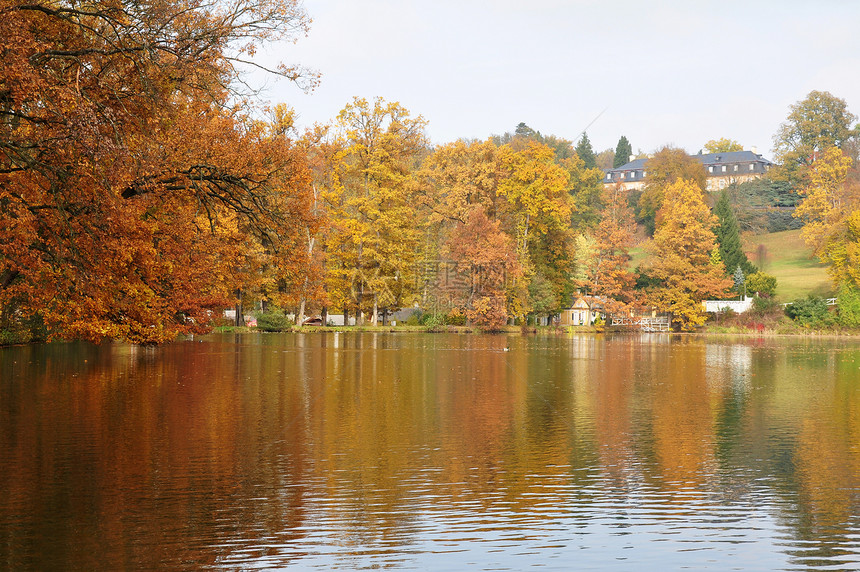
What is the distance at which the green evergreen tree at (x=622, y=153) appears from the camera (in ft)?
503

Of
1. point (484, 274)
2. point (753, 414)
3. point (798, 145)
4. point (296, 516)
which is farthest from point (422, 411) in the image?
point (798, 145)

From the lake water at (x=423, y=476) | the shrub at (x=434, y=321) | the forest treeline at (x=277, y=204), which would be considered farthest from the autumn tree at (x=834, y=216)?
the lake water at (x=423, y=476)

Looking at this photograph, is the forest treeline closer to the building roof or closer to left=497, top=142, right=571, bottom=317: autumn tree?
left=497, top=142, right=571, bottom=317: autumn tree

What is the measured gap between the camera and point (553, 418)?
1634 centimetres

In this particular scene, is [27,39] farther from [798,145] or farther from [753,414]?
[798,145]

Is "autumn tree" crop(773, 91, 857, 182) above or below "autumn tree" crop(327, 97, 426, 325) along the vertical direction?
above

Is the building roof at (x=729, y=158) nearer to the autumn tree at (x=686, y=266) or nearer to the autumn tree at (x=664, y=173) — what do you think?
the autumn tree at (x=664, y=173)

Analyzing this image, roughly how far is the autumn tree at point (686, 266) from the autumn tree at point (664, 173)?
89.6 feet

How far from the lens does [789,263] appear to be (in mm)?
98062

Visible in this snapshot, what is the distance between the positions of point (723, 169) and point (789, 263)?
134 feet

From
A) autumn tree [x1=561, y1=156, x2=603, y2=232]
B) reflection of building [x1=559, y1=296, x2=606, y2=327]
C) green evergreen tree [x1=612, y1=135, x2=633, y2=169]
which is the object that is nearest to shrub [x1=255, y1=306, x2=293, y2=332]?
reflection of building [x1=559, y1=296, x2=606, y2=327]

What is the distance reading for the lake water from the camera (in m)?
7.48

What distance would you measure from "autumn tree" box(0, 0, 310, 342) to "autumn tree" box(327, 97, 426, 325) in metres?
38.0

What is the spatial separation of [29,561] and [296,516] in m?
2.65
